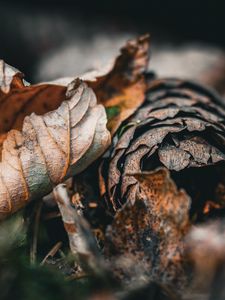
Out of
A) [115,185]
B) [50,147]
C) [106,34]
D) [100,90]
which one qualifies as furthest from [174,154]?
[106,34]

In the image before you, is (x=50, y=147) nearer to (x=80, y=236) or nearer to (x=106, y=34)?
(x=80, y=236)

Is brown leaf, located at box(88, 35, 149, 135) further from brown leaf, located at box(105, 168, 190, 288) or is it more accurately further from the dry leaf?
brown leaf, located at box(105, 168, 190, 288)

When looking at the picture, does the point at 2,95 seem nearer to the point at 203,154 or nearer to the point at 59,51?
the point at 203,154

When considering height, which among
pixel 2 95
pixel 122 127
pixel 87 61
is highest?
Answer: pixel 2 95

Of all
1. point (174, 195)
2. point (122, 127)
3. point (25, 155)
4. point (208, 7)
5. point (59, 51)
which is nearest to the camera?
point (174, 195)

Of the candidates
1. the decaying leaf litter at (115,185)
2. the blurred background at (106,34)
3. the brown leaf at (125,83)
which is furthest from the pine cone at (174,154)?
the blurred background at (106,34)

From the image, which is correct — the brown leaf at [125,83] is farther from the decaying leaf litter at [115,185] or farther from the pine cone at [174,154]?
the pine cone at [174,154]

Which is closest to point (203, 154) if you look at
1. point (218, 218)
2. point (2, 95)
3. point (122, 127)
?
point (218, 218)

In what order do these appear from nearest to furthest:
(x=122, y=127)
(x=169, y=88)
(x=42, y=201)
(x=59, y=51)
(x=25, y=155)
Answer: (x=25, y=155)
(x=42, y=201)
(x=122, y=127)
(x=169, y=88)
(x=59, y=51)

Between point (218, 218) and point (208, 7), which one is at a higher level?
point (208, 7)
